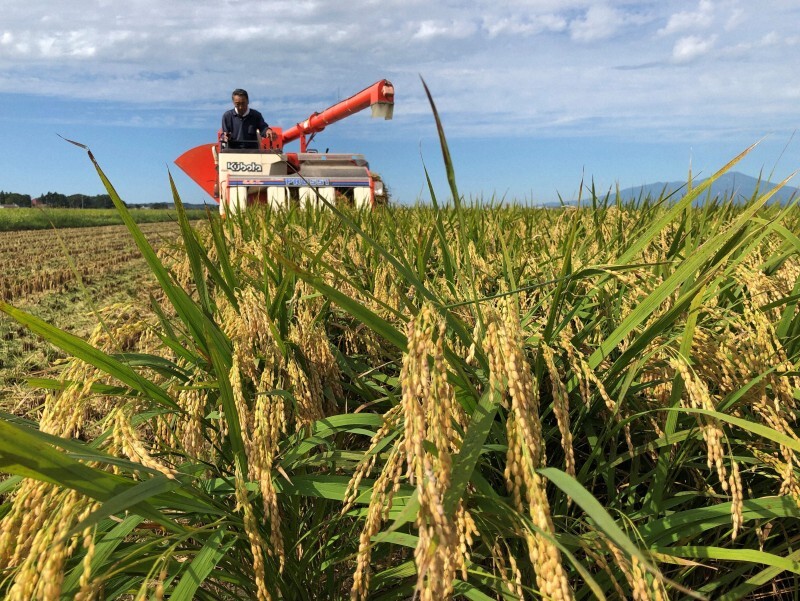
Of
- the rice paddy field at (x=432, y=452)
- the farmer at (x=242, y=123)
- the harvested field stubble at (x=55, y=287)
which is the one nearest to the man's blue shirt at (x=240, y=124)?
the farmer at (x=242, y=123)

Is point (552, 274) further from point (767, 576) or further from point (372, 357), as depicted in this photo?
point (767, 576)

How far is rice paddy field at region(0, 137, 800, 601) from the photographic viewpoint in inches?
29.4

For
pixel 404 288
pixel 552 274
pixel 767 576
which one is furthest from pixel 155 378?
pixel 767 576

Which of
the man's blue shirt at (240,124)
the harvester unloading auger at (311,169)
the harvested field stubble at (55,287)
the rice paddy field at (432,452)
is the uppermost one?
the man's blue shirt at (240,124)

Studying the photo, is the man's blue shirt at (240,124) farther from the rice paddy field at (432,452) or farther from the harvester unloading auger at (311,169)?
the rice paddy field at (432,452)

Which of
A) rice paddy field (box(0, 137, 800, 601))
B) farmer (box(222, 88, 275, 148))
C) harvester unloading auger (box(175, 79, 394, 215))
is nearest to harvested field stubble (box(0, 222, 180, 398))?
rice paddy field (box(0, 137, 800, 601))

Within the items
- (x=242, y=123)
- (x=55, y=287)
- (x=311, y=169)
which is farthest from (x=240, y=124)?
(x=55, y=287)

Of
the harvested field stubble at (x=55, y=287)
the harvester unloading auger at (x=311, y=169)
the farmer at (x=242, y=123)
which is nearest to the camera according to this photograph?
the harvested field stubble at (x=55, y=287)

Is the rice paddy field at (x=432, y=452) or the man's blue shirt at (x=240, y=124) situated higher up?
the man's blue shirt at (x=240, y=124)

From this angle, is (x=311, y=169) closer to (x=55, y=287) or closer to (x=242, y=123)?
(x=242, y=123)

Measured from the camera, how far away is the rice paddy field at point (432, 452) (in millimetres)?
746

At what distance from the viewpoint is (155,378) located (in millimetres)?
1465

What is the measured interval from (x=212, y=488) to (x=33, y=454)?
1.71 feet

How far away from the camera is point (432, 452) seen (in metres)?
0.79
